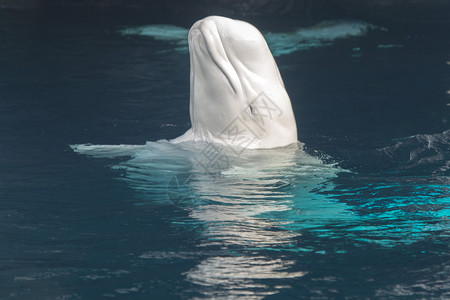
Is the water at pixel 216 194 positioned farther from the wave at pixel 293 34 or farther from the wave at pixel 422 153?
the wave at pixel 293 34

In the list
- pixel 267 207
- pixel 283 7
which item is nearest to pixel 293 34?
pixel 283 7

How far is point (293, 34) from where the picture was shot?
1428 centimetres

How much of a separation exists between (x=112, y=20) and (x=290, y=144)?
31.6 ft

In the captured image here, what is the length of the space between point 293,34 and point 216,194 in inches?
348

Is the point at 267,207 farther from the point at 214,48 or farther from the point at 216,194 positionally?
the point at 214,48

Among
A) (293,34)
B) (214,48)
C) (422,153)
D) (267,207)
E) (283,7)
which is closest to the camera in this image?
(267,207)

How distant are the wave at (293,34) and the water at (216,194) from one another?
6.60ft

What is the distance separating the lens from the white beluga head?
22.1 feet

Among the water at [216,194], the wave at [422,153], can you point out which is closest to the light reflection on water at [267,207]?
the water at [216,194]

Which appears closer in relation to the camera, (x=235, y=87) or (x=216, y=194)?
(x=216, y=194)

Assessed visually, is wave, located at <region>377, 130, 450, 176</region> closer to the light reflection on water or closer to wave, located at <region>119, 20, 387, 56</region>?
the light reflection on water

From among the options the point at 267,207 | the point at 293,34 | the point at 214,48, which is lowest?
the point at 267,207

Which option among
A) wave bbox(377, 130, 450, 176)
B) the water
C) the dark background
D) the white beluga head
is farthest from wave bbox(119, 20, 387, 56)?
the white beluga head

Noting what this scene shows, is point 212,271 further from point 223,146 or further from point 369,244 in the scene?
point 223,146
